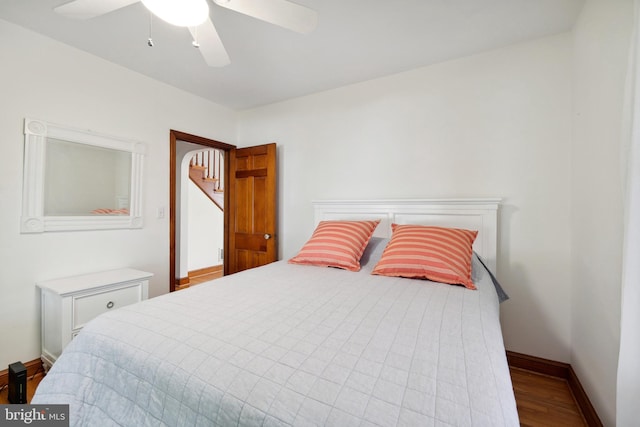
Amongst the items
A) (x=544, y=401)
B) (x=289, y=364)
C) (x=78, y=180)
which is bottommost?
(x=544, y=401)

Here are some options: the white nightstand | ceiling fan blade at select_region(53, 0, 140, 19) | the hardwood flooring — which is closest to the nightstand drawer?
the white nightstand

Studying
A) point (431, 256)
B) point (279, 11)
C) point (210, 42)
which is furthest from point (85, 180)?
point (431, 256)

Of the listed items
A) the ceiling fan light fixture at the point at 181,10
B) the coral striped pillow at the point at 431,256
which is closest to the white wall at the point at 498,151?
the coral striped pillow at the point at 431,256

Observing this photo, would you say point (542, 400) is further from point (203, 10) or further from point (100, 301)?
point (100, 301)

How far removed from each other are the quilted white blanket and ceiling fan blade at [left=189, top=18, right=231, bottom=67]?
1.36 meters

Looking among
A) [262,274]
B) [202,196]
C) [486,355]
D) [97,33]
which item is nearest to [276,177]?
[262,274]

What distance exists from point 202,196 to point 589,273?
4840mm

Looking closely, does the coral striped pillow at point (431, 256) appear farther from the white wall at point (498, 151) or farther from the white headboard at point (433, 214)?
the white wall at point (498, 151)

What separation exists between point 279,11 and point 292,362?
1457 millimetres

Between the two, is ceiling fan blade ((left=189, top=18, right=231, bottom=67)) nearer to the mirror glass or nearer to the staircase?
the mirror glass

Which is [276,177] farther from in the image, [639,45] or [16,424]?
[639,45]

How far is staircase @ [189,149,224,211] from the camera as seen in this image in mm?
4660

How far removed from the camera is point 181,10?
121 cm

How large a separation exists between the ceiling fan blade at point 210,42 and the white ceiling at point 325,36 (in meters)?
0.32
